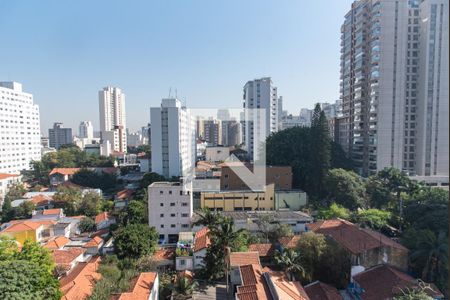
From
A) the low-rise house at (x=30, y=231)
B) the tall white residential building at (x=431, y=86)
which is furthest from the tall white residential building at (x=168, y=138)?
the tall white residential building at (x=431, y=86)

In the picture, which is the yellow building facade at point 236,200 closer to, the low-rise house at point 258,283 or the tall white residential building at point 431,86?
the low-rise house at point 258,283

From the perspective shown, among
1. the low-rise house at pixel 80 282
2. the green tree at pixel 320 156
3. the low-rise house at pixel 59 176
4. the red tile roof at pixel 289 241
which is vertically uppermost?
the green tree at pixel 320 156

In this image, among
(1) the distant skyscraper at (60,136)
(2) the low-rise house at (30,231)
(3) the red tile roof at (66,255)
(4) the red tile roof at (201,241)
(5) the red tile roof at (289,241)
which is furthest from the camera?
(1) the distant skyscraper at (60,136)

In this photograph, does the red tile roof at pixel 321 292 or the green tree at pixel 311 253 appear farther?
the green tree at pixel 311 253

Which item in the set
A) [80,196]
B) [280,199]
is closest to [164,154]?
[80,196]

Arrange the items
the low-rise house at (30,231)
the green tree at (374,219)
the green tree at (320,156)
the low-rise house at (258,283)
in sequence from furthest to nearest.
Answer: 1. the green tree at (320,156)
2. the low-rise house at (30,231)
3. the green tree at (374,219)
4. the low-rise house at (258,283)

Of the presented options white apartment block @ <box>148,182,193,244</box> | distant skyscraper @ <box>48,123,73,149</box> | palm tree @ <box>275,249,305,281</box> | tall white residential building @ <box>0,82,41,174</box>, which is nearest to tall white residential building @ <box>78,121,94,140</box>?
distant skyscraper @ <box>48,123,73,149</box>

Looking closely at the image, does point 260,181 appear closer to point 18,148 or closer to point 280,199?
point 280,199
